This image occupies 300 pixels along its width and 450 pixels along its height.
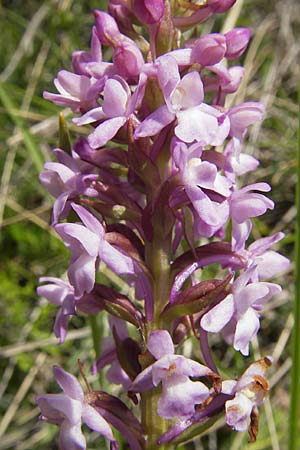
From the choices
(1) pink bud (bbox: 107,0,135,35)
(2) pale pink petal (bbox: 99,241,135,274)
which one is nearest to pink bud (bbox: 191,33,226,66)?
(1) pink bud (bbox: 107,0,135,35)

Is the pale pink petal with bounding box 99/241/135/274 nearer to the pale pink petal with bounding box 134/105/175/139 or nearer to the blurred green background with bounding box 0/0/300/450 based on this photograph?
the pale pink petal with bounding box 134/105/175/139

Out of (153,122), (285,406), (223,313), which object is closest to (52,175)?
(153,122)

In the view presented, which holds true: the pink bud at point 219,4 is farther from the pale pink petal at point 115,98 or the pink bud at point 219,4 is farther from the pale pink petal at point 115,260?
the pale pink petal at point 115,260

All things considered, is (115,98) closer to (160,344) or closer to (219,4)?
(219,4)

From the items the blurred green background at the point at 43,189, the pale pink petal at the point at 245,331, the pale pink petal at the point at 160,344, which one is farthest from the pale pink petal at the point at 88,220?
the blurred green background at the point at 43,189

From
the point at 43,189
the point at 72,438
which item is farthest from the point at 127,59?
the point at 43,189
